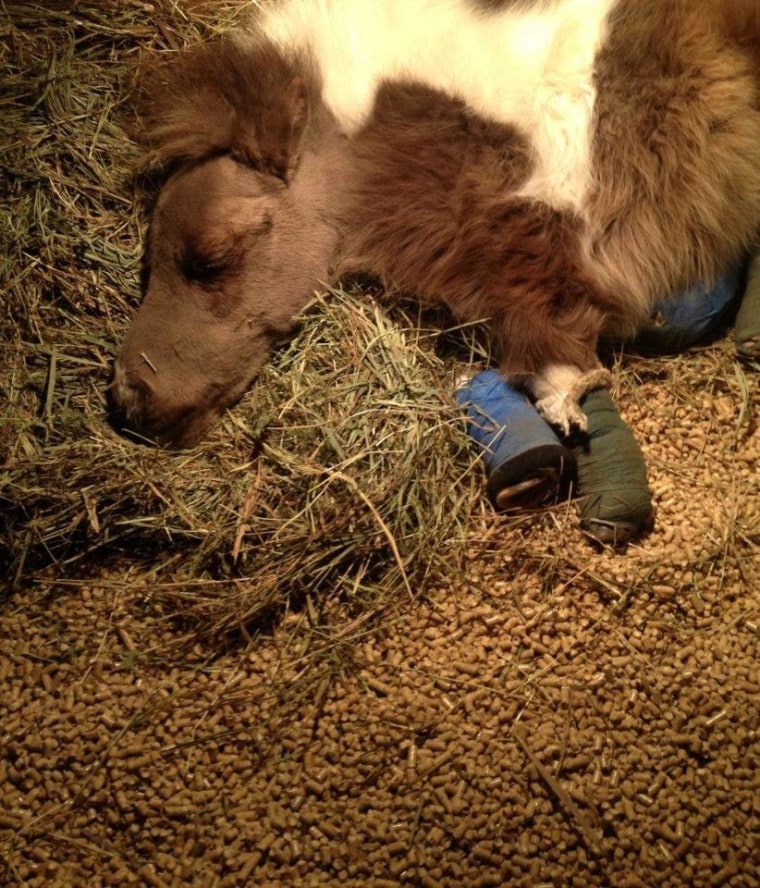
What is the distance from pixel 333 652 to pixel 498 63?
52.4 inches

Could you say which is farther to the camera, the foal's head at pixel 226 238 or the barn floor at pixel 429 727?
the foal's head at pixel 226 238

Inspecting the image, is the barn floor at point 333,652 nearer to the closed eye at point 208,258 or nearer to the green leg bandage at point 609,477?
the green leg bandage at point 609,477

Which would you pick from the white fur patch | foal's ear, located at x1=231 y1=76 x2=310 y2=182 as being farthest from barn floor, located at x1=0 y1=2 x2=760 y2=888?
the white fur patch

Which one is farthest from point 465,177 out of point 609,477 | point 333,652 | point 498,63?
point 333,652

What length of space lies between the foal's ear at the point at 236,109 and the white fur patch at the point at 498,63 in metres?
0.10

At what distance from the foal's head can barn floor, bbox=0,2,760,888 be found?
0.13m

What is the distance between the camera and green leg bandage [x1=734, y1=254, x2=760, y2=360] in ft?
5.73

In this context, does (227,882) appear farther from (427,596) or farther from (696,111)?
(696,111)

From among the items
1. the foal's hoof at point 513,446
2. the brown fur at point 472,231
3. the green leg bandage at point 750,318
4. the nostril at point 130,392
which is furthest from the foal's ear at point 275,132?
the green leg bandage at point 750,318

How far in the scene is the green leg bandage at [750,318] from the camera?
1.75m

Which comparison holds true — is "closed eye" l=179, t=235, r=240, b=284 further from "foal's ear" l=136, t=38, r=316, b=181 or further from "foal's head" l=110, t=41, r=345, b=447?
"foal's ear" l=136, t=38, r=316, b=181

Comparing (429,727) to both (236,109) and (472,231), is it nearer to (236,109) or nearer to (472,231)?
(472,231)

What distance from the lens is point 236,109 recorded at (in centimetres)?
170

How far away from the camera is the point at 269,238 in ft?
5.55
